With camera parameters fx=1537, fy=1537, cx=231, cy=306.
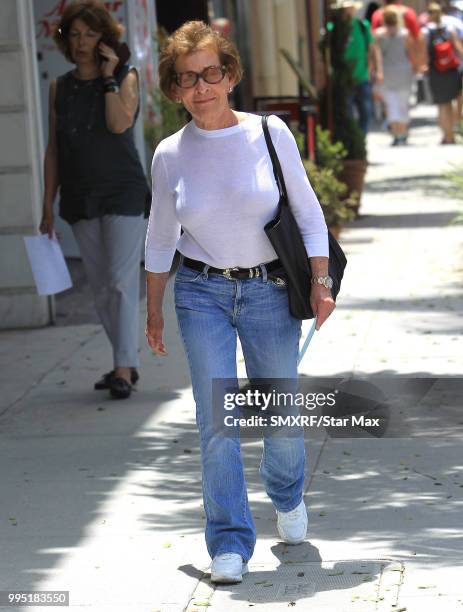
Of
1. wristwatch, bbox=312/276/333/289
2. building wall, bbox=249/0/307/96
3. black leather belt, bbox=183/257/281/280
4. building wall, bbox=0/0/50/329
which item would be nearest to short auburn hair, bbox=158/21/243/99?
black leather belt, bbox=183/257/281/280

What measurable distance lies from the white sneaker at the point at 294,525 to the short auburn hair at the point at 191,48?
153 cm

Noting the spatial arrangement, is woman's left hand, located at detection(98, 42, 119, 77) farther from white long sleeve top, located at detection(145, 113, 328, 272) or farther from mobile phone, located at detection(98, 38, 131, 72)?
white long sleeve top, located at detection(145, 113, 328, 272)

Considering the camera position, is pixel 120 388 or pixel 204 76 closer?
pixel 204 76

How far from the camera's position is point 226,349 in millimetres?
5129

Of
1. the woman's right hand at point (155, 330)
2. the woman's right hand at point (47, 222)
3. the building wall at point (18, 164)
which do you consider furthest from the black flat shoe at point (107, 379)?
the woman's right hand at point (155, 330)

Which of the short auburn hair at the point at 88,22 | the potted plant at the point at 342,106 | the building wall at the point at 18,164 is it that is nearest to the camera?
the short auburn hair at the point at 88,22

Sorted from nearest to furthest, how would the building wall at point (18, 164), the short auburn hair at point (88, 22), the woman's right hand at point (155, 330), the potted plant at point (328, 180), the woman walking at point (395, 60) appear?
the woman's right hand at point (155, 330)
the short auburn hair at point (88, 22)
the building wall at point (18, 164)
the potted plant at point (328, 180)
the woman walking at point (395, 60)

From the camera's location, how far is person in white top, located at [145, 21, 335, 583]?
504 centimetres

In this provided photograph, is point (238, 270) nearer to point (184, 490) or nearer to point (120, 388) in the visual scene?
point (184, 490)

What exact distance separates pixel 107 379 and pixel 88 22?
1.90m

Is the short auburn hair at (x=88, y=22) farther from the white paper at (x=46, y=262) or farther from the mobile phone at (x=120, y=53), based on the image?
the white paper at (x=46, y=262)

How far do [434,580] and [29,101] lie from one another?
605cm

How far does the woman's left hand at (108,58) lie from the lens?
7801 millimetres

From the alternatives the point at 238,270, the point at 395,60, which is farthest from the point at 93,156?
the point at 395,60
